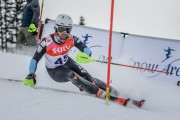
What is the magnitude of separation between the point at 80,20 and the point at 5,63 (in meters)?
31.3

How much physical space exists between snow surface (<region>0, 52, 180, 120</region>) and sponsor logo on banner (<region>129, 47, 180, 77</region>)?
0.72 ft

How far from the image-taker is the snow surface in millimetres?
4570

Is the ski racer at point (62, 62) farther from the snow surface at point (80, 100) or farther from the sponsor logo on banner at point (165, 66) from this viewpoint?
the sponsor logo on banner at point (165, 66)

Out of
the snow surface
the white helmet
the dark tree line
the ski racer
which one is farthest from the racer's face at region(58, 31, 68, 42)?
the dark tree line

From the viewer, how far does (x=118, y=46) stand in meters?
9.27

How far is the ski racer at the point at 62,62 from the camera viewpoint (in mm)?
6310

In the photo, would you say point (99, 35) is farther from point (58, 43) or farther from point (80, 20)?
point (80, 20)

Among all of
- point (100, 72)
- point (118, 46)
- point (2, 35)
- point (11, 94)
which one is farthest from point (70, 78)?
point (2, 35)

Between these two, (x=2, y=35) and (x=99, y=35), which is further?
(x=2, y=35)

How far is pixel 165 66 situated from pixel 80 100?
3.87 meters

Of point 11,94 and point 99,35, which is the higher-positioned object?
point 99,35

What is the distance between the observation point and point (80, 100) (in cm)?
550

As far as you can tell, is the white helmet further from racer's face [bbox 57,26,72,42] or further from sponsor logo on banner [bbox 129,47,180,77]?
sponsor logo on banner [bbox 129,47,180,77]

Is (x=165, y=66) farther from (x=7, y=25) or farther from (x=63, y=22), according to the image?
(x=7, y=25)
